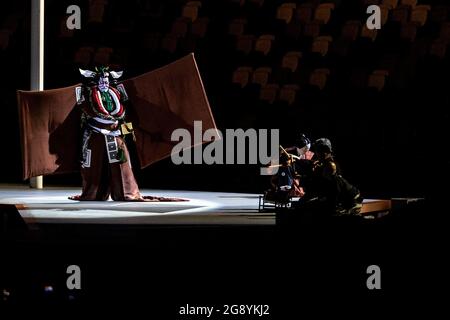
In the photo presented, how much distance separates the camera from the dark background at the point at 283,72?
10852mm

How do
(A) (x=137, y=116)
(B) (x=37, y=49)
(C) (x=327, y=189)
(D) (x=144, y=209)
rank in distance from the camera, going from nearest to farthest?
(C) (x=327, y=189), (D) (x=144, y=209), (A) (x=137, y=116), (B) (x=37, y=49)

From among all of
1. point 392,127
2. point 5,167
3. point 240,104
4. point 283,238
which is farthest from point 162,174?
point 283,238

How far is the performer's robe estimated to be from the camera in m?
9.95

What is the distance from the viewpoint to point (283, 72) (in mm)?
12219

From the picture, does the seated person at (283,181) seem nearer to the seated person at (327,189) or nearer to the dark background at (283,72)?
the dark background at (283,72)

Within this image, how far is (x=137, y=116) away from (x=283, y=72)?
8.68ft

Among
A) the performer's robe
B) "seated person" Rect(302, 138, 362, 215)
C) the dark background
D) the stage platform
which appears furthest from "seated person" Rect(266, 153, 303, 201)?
"seated person" Rect(302, 138, 362, 215)

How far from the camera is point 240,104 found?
39.9 ft

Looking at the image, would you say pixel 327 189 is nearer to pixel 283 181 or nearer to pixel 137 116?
pixel 283 181

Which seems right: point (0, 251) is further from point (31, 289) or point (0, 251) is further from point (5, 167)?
point (5, 167)

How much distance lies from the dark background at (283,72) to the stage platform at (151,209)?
3.78ft

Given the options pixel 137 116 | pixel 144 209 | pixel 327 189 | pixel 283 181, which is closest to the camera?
pixel 327 189

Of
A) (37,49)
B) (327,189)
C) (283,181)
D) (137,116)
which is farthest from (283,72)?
(327,189)
